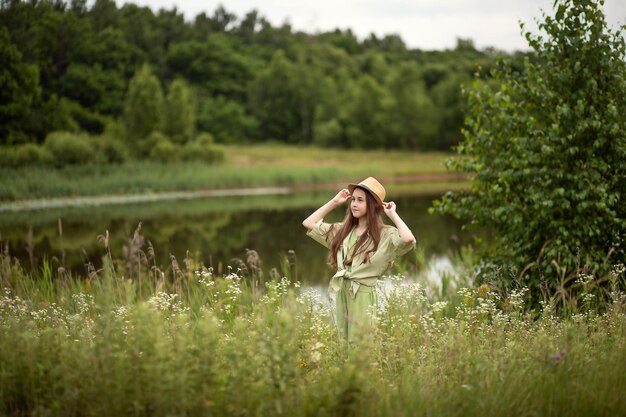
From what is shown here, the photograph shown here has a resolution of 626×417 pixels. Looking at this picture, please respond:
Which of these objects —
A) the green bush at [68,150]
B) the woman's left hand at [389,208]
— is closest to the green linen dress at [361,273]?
the woman's left hand at [389,208]

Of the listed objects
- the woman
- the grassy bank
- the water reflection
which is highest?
the woman

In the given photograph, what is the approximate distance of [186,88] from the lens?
215 ft

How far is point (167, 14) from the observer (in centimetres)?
9669

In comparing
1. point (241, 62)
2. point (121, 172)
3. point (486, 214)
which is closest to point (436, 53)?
point (241, 62)

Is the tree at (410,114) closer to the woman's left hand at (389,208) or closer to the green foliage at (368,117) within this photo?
the green foliage at (368,117)

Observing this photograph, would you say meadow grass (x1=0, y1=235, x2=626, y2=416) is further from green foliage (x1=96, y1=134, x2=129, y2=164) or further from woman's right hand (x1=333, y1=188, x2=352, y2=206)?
green foliage (x1=96, y1=134, x2=129, y2=164)

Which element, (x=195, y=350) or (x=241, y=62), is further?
(x=241, y=62)

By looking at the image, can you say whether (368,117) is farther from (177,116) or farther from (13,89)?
(13,89)

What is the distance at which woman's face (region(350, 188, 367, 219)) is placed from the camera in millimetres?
6074

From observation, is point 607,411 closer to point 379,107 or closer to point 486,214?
point 486,214

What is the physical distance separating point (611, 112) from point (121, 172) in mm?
32970

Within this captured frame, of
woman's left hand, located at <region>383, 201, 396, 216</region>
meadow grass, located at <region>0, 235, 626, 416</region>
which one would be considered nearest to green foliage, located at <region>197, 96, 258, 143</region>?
woman's left hand, located at <region>383, 201, 396, 216</region>

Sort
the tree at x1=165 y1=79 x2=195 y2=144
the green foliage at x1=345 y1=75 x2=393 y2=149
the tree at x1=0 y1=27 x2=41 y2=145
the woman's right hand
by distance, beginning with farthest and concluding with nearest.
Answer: the green foliage at x1=345 y1=75 x2=393 y2=149
the tree at x1=165 y1=79 x2=195 y2=144
the tree at x1=0 y1=27 x2=41 y2=145
the woman's right hand

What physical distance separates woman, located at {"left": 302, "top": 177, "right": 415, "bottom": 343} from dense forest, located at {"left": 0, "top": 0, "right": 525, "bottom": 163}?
29.8 meters
